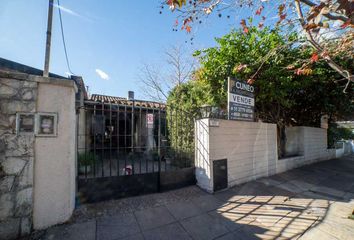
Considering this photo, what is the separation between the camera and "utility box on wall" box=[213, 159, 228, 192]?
480 cm

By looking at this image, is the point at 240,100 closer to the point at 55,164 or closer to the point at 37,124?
the point at 55,164

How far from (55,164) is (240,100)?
15.7 ft

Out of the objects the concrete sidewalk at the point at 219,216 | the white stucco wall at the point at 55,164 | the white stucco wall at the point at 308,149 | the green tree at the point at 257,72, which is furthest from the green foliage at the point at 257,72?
the white stucco wall at the point at 55,164

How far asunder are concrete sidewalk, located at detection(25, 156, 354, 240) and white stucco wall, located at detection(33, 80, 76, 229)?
0.25 metres

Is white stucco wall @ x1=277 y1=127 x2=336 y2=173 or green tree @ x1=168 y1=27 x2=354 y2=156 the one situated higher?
green tree @ x1=168 y1=27 x2=354 y2=156

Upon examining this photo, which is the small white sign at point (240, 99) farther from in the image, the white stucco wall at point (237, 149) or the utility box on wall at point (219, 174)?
the utility box on wall at point (219, 174)

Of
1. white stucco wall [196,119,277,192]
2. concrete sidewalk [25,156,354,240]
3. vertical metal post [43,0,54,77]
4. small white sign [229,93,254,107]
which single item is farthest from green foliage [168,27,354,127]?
vertical metal post [43,0,54,77]

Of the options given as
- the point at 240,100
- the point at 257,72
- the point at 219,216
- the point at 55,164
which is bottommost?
the point at 219,216

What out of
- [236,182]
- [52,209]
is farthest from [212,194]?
[52,209]

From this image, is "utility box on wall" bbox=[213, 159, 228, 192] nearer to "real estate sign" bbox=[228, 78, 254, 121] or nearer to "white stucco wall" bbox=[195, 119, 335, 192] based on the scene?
"white stucco wall" bbox=[195, 119, 335, 192]

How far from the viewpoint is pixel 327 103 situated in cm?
804

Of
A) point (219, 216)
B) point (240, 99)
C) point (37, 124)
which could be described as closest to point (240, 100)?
point (240, 99)

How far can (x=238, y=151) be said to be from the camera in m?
5.50

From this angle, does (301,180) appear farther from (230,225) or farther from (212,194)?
(230,225)
